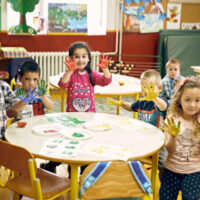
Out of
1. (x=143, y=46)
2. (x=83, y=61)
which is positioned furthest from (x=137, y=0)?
(x=83, y=61)

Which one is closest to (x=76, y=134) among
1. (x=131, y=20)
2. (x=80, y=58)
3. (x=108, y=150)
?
(x=108, y=150)

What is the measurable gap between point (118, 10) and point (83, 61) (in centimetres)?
356

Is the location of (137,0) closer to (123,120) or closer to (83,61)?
(83,61)

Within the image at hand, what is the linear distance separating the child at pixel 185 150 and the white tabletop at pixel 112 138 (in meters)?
0.12

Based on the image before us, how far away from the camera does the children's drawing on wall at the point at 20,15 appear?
5.61 metres

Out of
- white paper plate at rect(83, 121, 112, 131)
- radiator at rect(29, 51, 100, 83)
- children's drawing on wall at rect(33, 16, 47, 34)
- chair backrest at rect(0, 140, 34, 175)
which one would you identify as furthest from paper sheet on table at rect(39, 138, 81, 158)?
children's drawing on wall at rect(33, 16, 47, 34)

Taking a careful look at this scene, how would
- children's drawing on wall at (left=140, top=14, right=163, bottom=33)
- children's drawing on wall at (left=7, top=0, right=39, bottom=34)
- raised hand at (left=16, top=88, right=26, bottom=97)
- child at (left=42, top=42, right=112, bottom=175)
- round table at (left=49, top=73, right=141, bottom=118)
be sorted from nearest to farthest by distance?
raised hand at (left=16, top=88, right=26, bottom=97)
child at (left=42, top=42, right=112, bottom=175)
round table at (left=49, top=73, right=141, bottom=118)
children's drawing on wall at (left=7, top=0, right=39, bottom=34)
children's drawing on wall at (left=140, top=14, right=163, bottom=33)

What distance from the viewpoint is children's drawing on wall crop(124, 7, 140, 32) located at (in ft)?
20.8

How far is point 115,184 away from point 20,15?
15.1 feet

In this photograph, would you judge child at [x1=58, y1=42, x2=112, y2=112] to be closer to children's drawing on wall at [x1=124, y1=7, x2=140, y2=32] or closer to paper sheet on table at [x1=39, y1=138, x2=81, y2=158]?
paper sheet on table at [x1=39, y1=138, x2=81, y2=158]

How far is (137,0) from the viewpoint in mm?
6312

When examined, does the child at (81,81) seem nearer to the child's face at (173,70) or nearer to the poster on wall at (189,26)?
the child's face at (173,70)

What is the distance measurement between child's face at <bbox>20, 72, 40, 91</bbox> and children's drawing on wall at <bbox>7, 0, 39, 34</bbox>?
3.01 meters

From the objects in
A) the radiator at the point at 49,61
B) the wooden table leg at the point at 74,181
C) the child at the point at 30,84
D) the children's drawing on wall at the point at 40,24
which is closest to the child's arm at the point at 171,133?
the wooden table leg at the point at 74,181
